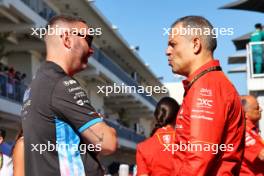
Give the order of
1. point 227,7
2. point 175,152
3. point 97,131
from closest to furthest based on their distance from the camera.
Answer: point 97,131
point 175,152
point 227,7

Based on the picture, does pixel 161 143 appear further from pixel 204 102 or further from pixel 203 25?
pixel 204 102

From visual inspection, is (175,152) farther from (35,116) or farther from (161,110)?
(161,110)

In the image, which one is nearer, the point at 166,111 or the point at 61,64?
the point at 61,64

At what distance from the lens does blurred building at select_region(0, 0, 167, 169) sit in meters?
21.1

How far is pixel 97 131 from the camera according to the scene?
278 centimetres

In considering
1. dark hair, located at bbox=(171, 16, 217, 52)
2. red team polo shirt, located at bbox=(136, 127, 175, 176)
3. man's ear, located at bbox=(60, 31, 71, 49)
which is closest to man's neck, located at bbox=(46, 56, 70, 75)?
man's ear, located at bbox=(60, 31, 71, 49)

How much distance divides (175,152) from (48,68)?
31.0 inches

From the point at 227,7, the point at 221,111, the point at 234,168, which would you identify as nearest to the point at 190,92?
the point at 221,111

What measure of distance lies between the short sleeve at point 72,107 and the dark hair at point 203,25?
70cm

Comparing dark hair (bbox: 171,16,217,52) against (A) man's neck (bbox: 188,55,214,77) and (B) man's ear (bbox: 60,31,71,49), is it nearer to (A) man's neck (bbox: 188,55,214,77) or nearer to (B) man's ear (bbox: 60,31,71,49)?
(A) man's neck (bbox: 188,55,214,77)

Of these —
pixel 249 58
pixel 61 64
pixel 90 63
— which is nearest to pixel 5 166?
pixel 61 64

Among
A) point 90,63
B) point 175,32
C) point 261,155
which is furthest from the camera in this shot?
point 90,63

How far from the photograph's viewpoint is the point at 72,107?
9.18 feet

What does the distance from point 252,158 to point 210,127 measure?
1.59m
